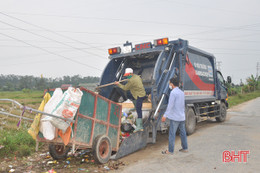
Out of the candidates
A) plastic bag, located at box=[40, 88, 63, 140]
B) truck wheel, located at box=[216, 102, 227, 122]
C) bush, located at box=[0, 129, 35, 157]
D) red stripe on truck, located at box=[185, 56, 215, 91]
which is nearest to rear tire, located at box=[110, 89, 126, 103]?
red stripe on truck, located at box=[185, 56, 215, 91]

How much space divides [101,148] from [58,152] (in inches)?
42.1

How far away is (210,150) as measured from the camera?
511 cm

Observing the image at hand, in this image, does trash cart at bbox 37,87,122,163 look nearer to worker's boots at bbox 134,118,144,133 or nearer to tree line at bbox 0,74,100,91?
worker's boots at bbox 134,118,144,133

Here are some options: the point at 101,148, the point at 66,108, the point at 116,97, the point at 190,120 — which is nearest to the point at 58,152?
the point at 101,148

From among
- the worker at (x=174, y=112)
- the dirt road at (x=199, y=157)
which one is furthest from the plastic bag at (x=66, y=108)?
the worker at (x=174, y=112)

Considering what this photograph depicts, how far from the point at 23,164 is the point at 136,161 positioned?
7.45 ft

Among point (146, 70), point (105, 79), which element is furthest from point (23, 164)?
point (146, 70)

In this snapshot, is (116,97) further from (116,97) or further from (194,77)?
(194,77)

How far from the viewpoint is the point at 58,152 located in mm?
4863

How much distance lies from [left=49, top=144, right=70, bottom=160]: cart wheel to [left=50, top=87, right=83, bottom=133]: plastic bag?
1.10 meters

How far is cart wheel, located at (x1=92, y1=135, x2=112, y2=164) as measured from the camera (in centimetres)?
418

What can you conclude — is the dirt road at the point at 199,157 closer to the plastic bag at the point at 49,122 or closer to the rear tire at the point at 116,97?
the plastic bag at the point at 49,122

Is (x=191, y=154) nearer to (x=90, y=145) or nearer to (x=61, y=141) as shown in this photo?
(x=90, y=145)

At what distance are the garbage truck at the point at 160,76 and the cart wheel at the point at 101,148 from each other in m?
0.26
